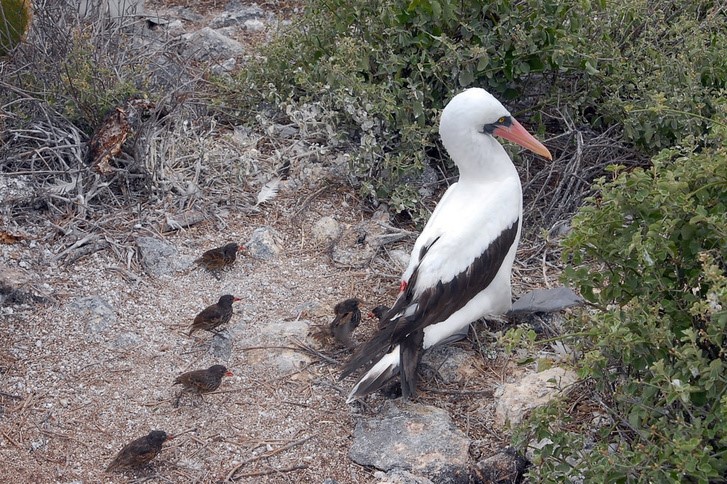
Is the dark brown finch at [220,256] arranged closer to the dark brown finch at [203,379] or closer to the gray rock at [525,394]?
the dark brown finch at [203,379]

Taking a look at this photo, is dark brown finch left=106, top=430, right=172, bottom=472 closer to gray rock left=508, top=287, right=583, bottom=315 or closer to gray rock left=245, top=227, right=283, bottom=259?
gray rock left=245, top=227, right=283, bottom=259

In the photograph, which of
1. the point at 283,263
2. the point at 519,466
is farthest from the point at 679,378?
the point at 283,263

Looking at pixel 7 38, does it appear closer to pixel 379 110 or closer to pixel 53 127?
pixel 53 127

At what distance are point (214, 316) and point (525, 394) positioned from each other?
1468 mm

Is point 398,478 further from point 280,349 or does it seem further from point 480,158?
point 480,158

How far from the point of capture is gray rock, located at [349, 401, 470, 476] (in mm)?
3920

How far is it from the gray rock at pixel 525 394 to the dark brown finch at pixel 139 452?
1.40 m

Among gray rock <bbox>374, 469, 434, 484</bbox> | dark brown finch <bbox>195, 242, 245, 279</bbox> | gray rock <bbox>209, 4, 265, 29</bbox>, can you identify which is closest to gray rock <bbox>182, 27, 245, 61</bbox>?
gray rock <bbox>209, 4, 265, 29</bbox>

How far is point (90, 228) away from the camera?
5312 mm

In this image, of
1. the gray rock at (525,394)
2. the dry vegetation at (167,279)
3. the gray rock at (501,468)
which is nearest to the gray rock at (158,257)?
the dry vegetation at (167,279)

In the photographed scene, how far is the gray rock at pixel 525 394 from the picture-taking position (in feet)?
13.4

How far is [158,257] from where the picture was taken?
204 inches

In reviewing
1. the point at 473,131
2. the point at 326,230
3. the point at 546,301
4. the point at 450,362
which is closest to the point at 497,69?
the point at 473,131

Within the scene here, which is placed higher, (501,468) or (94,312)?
(501,468)
